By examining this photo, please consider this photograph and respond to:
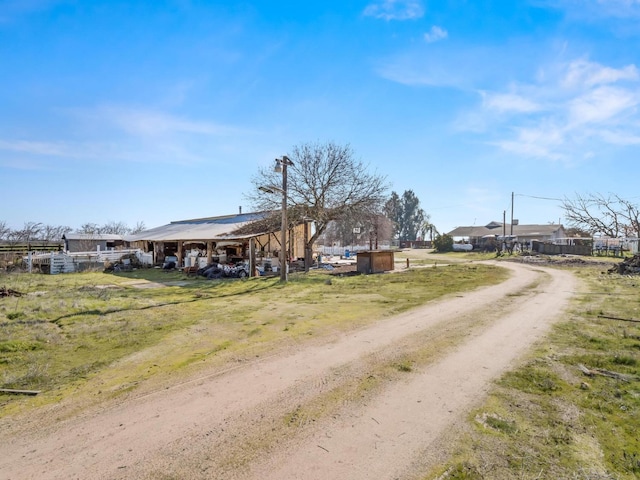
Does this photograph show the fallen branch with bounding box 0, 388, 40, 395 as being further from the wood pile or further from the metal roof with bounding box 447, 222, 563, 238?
the metal roof with bounding box 447, 222, 563, 238

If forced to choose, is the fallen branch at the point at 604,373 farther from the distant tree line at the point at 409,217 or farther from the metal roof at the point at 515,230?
the distant tree line at the point at 409,217

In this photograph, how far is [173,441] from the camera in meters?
→ 3.36

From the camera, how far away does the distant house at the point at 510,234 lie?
48956 millimetres

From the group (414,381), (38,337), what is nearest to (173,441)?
(414,381)

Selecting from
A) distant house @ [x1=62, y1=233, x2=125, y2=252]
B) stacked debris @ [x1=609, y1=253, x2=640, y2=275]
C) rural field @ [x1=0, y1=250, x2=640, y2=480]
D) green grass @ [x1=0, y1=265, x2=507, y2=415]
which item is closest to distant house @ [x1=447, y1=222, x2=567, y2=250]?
stacked debris @ [x1=609, y1=253, x2=640, y2=275]

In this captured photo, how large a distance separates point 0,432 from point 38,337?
3.82m

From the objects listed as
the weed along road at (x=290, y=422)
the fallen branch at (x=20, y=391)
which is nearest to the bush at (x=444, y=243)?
the weed along road at (x=290, y=422)

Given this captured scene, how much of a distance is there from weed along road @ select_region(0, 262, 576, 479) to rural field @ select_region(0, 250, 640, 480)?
0.02 m

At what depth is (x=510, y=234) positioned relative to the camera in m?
53.2

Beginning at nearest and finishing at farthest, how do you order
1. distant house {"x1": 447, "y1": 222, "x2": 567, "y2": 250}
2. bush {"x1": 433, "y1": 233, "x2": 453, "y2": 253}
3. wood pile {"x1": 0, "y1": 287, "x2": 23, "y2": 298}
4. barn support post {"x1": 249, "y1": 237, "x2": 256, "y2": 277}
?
wood pile {"x1": 0, "y1": 287, "x2": 23, "y2": 298} < barn support post {"x1": 249, "y1": 237, "x2": 256, "y2": 277} < distant house {"x1": 447, "y1": 222, "x2": 567, "y2": 250} < bush {"x1": 433, "y1": 233, "x2": 453, "y2": 253}

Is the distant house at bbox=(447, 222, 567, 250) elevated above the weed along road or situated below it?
above

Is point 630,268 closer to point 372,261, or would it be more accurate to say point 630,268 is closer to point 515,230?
point 372,261

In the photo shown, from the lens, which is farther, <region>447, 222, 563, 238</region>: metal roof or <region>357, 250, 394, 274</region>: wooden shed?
<region>447, 222, 563, 238</region>: metal roof

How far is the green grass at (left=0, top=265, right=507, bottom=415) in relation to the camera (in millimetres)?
5030
